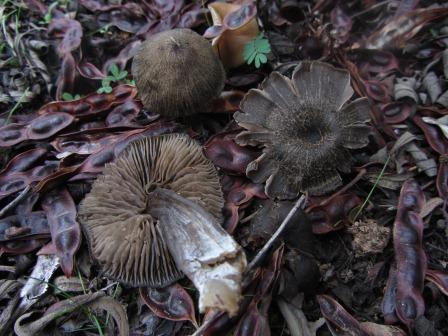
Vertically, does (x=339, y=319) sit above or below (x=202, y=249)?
below

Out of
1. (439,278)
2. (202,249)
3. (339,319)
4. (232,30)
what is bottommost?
(339,319)

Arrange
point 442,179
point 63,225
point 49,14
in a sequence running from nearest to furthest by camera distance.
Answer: point 63,225, point 442,179, point 49,14

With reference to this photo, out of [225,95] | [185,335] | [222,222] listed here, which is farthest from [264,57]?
[185,335]

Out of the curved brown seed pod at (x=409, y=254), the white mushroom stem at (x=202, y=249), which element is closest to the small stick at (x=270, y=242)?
the white mushroom stem at (x=202, y=249)

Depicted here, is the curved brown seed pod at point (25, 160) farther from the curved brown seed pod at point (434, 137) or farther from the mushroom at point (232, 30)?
the curved brown seed pod at point (434, 137)

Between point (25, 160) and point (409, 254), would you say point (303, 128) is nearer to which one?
point (409, 254)

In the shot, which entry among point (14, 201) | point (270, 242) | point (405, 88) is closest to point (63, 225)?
point (14, 201)

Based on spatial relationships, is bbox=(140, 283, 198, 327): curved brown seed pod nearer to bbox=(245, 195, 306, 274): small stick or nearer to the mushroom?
bbox=(245, 195, 306, 274): small stick

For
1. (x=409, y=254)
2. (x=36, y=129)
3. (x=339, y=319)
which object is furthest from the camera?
(x=36, y=129)
